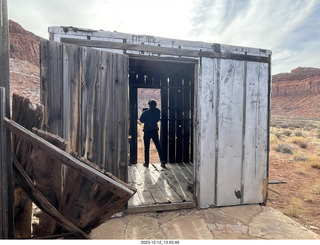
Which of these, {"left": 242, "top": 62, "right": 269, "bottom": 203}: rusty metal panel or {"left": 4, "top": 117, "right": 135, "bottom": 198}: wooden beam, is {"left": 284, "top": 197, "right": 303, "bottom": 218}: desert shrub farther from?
{"left": 4, "top": 117, "right": 135, "bottom": 198}: wooden beam

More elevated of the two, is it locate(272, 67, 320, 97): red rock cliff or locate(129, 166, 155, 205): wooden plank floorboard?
locate(272, 67, 320, 97): red rock cliff

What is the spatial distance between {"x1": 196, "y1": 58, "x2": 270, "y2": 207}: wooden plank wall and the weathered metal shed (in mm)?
18

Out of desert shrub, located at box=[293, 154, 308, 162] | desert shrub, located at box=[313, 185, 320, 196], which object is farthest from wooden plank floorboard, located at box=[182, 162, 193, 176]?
desert shrub, located at box=[293, 154, 308, 162]

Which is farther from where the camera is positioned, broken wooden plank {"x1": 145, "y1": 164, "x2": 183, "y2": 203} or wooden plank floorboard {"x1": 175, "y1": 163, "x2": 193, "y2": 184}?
wooden plank floorboard {"x1": 175, "y1": 163, "x2": 193, "y2": 184}

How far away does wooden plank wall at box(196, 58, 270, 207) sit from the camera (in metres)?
3.51

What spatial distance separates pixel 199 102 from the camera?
3455 millimetres

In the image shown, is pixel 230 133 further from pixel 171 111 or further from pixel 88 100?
pixel 171 111

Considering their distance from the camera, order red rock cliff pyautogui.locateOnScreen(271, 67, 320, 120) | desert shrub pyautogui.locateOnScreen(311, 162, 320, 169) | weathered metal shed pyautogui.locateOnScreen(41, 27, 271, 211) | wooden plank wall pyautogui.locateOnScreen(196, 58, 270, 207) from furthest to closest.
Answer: red rock cliff pyautogui.locateOnScreen(271, 67, 320, 120)
desert shrub pyautogui.locateOnScreen(311, 162, 320, 169)
wooden plank wall pyautogui.locateOnScreen(196, 58, 270, 207)
weathered metal shed pyautogui.locateOnScreen(41, 27, 271, 211)

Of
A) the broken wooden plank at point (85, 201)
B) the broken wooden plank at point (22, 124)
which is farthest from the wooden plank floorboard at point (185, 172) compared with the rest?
the broken wooden plank at point (22, 124)

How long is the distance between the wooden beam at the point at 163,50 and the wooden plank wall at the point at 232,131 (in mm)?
89

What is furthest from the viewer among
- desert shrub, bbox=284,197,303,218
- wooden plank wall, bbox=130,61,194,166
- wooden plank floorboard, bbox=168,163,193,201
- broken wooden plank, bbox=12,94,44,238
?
wooden plank wall, bbox=130,61,194,166

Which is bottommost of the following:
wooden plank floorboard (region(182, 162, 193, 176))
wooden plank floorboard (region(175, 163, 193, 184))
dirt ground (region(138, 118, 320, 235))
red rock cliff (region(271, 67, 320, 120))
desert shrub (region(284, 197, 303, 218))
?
dirt ground (region(138, 118, 320, 235))

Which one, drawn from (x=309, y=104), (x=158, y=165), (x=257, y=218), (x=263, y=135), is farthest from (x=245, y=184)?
(x=309, y=104)

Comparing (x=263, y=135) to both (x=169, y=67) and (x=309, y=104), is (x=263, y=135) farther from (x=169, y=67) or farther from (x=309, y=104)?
(x=309, y=104)
